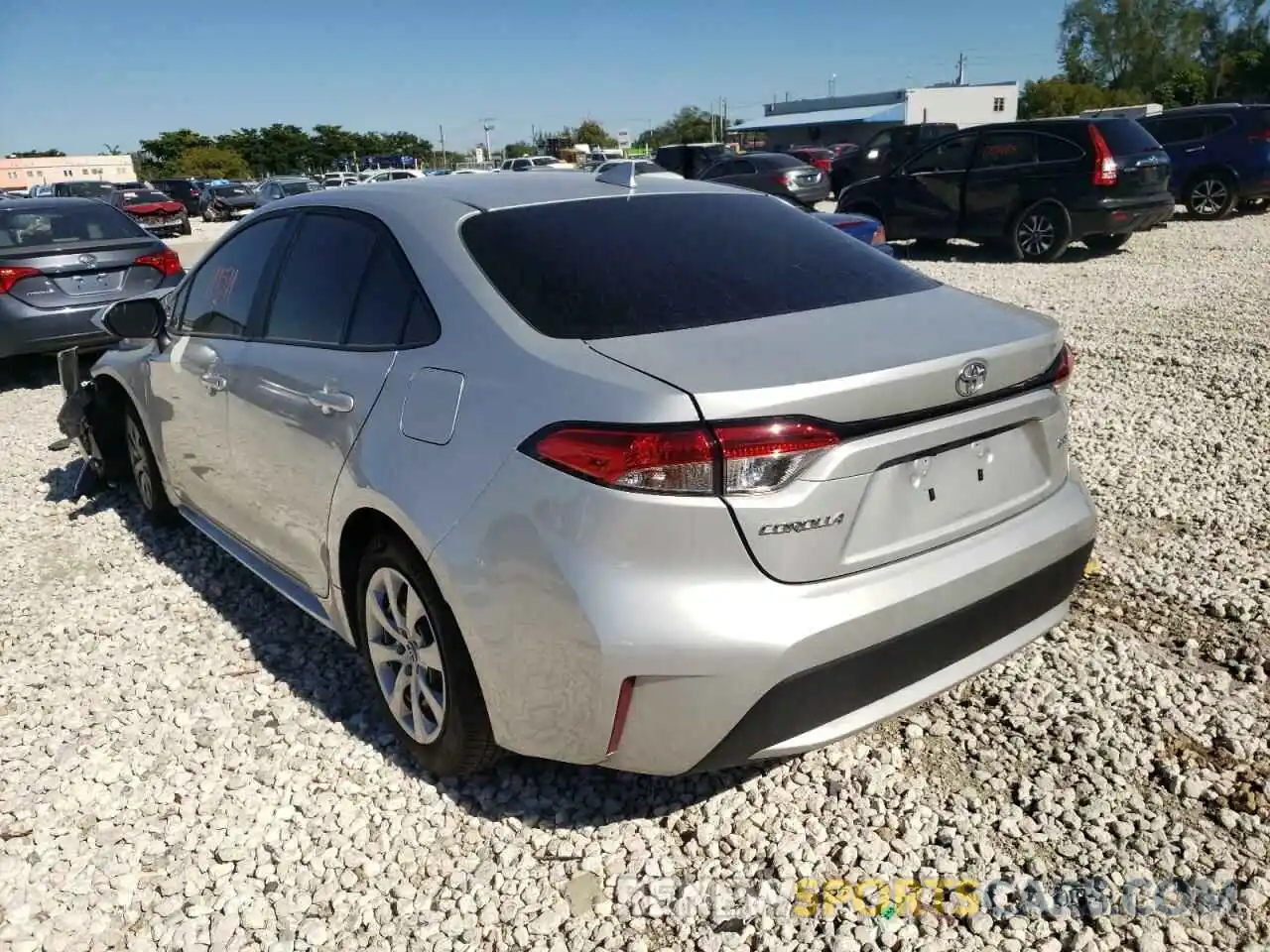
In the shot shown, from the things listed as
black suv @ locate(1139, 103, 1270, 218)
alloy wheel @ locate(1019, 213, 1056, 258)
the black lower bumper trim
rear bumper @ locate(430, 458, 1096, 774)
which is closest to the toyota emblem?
rear bumper @ locate(430, 458, 1096, 774)

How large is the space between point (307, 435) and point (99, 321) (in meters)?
1.96

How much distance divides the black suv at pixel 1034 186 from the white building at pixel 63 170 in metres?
55.8

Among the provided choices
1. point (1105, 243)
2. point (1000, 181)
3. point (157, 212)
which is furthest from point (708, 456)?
point (157, 212)

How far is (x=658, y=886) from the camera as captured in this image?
2.37 metres

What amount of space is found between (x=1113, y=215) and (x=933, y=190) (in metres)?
2.27

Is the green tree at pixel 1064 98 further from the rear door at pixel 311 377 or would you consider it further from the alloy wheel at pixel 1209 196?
the rear door at pixel 311 377

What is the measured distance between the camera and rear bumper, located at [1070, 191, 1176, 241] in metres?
11.7

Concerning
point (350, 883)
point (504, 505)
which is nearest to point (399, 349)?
point (504, 505)

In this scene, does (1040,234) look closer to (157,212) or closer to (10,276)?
(10,276)

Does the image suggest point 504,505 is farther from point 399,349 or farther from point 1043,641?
point 1043,641

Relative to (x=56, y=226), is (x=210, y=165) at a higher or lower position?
higher

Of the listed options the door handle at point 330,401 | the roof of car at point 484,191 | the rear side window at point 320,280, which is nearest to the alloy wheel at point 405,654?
the door handle at point 330,401

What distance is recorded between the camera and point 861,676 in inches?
85.0

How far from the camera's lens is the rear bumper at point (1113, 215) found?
1166cm
